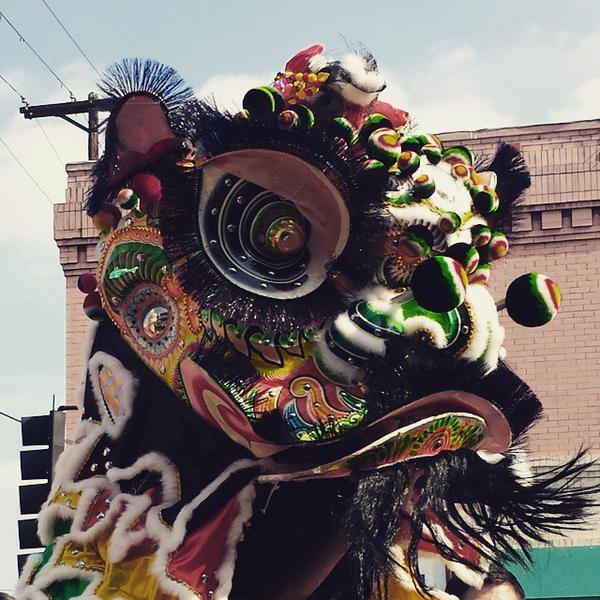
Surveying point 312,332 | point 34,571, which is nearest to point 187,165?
point 312,332

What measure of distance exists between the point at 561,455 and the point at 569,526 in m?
6.70

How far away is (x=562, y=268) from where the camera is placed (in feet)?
41.8

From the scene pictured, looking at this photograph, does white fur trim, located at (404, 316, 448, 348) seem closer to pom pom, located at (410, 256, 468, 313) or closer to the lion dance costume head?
the lion dance costume head

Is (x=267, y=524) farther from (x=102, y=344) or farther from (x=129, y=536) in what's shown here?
(x=102, y=344)

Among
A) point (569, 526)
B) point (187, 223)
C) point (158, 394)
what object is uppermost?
point (187, 223)

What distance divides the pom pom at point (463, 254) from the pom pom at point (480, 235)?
0.51 ft

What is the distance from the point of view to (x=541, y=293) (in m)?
5.11

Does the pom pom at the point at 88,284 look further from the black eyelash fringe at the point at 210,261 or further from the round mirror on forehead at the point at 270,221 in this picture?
the round mirror on forehead at the point at 270,221

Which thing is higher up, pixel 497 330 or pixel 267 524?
pixel 497 330

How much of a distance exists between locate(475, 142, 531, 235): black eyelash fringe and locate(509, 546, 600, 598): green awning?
6336mm

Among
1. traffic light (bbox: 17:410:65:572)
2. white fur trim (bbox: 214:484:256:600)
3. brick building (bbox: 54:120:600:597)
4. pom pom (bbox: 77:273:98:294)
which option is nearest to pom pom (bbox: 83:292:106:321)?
pom pom (bbox: 77:273:98:294)

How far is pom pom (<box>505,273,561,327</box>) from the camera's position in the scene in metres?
5.11

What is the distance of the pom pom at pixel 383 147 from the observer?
506 centimetres

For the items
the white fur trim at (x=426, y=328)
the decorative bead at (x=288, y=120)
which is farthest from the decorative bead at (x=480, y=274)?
the decorative bead at (x=288, y=120)
